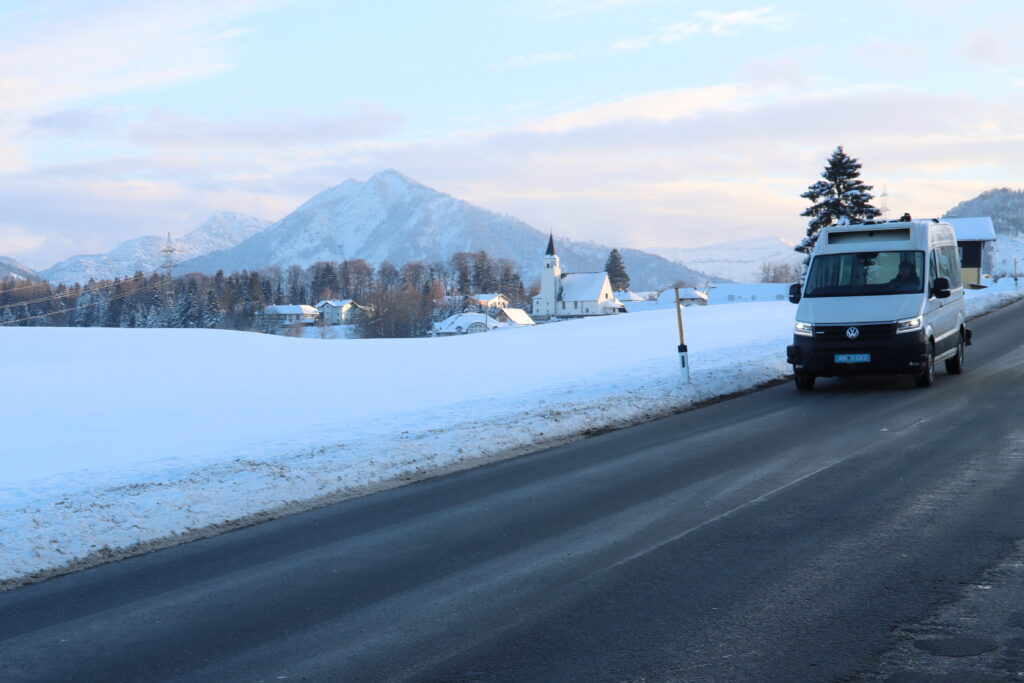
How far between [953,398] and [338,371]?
1721cm

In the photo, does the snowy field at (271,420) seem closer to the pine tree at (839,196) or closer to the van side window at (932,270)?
the van side window at (932,270)

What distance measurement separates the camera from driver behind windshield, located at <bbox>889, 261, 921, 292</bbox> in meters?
15.5

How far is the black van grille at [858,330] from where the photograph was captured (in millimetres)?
14688

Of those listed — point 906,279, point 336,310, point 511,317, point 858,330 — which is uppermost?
point 906,279

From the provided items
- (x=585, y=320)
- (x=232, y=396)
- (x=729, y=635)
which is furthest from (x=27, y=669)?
(x=585, y=320)

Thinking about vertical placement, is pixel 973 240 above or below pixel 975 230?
below

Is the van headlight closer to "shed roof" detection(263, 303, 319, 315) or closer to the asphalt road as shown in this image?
the asphalt road

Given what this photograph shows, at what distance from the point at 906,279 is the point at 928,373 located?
65.9 inches

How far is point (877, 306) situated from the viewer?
1514 centimetres

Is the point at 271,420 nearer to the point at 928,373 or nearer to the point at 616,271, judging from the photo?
the point at 928,373

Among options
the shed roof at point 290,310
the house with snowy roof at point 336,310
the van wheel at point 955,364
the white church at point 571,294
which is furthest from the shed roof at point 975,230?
the house with snowy roof at point 336,310

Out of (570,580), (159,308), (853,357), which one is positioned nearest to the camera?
(570,580)

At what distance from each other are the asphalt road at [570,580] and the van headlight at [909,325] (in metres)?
5.20

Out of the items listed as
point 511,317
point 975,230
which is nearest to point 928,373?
point 975,230
